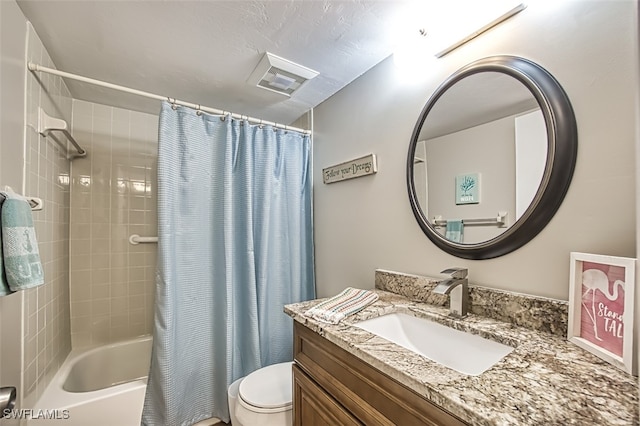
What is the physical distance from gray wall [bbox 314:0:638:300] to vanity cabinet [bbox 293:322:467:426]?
0.59 metres

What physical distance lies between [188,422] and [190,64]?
79.2 inches

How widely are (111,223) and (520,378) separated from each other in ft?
8.42

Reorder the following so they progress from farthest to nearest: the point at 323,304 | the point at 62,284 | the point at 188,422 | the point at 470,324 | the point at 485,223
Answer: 1. the point at 62,284
2. the point at 188,422
3. the point at 323,304
4. the point at 485,223
5. the point at 470,324

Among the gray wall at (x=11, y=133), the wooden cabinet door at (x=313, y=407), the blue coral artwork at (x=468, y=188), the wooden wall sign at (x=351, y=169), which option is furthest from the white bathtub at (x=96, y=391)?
the blue coral artwork at (x=468, y=188)

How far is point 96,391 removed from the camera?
1399 mm

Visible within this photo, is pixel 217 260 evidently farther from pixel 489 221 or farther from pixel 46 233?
pixel 489 221

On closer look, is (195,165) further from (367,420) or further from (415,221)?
(367,420)

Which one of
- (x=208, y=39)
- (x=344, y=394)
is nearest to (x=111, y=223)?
(x=208, y=39)

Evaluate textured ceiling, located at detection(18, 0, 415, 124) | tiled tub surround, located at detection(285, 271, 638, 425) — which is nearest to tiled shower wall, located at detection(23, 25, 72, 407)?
textured ceiling, located at detection(18, 0, 415, 124)

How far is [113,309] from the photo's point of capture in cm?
212

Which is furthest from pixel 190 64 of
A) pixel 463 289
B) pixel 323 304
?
pixel 463 289

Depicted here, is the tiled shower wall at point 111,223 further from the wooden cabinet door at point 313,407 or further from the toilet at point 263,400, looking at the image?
the wooden cabinet door at point 313,407

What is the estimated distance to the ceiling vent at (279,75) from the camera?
1.52m

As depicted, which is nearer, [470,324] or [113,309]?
[470,324]
